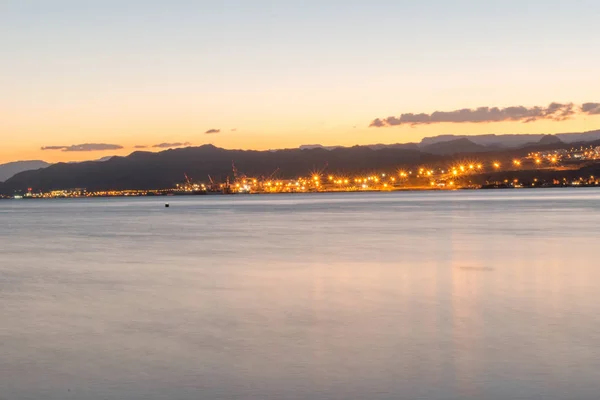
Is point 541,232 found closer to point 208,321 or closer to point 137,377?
point 208,321

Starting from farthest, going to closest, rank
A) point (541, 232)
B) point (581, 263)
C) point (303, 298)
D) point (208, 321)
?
point (541, 232) → point (581, 263) → point (303, 298) → point (208, 321)

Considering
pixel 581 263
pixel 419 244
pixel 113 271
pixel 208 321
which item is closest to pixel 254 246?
pixel 419 244

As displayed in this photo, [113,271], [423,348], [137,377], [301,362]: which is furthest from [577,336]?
[113,271]

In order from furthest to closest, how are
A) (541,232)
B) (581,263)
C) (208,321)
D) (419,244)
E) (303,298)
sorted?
1. (541,232)
2. (419,244)
3. (581,263)
4. (303,298)
5. (208,321)

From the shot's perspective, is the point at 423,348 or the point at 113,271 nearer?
the point at 423,348

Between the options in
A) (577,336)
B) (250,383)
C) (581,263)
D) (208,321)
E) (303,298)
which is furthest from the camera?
(581,263)

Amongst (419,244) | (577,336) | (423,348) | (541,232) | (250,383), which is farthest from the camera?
(541,232)

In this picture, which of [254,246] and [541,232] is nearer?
[254,246]

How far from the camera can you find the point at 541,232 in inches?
1730

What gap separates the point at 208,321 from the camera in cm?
1515

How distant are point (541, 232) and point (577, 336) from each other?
32.5 meters

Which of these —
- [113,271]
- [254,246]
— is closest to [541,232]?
[254,246]

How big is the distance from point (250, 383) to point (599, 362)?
17.1 feet

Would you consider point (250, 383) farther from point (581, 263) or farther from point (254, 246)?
point (254, 246)
